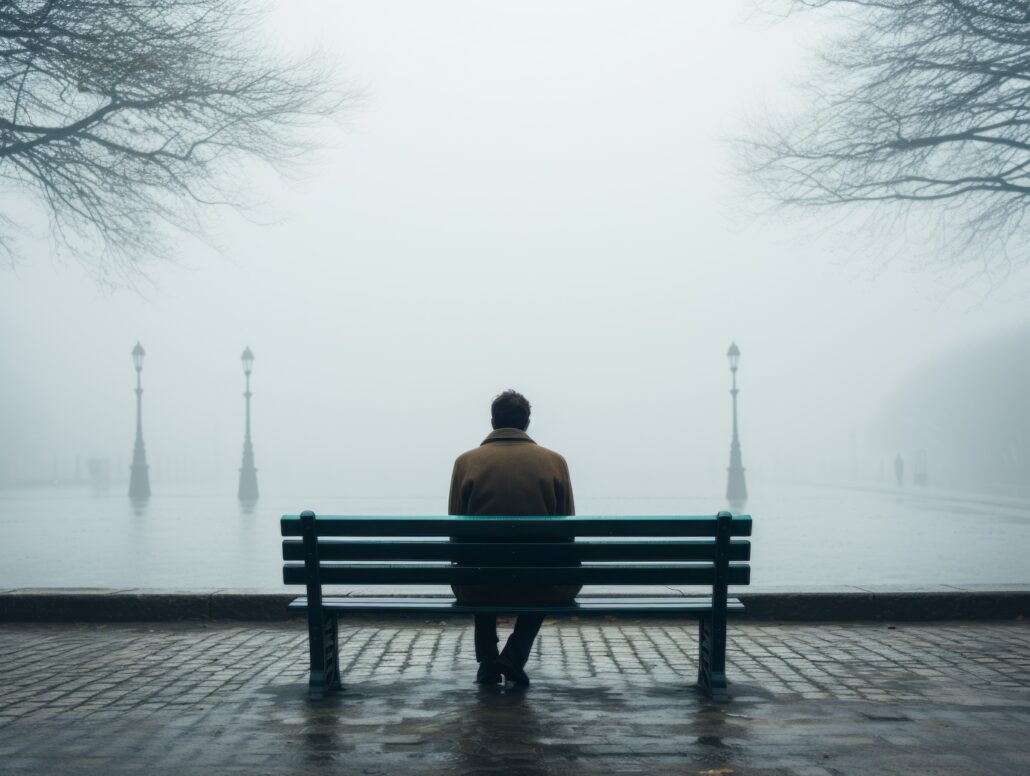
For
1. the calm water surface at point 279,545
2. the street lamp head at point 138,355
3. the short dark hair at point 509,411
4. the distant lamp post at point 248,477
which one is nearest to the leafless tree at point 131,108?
the calm water surface at point 279,545

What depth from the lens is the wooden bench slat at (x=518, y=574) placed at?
226 inches

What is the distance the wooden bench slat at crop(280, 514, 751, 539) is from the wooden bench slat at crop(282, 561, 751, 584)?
0.56 feet

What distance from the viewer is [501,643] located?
7.63 meters

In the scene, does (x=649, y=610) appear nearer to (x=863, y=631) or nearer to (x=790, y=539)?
(x=863, y=631)

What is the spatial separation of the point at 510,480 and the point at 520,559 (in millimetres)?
513

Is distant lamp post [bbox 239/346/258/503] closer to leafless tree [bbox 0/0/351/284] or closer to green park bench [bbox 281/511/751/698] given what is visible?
leafless tree [bbox 0/0/351/284]

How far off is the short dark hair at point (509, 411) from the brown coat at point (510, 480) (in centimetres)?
11

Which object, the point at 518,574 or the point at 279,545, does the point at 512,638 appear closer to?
the point at 518,574

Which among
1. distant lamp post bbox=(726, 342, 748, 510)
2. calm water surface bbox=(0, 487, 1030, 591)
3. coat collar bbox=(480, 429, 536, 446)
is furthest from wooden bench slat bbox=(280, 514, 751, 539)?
distant lamp post bbox=(726, 342, 748, 510)

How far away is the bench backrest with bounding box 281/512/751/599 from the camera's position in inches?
225

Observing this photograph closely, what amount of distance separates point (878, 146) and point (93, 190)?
32.8 ft

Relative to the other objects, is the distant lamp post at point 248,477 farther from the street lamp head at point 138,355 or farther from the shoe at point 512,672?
the shoe at point 512,672

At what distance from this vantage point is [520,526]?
5746mm

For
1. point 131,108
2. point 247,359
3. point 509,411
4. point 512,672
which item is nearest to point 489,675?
point 512,672
